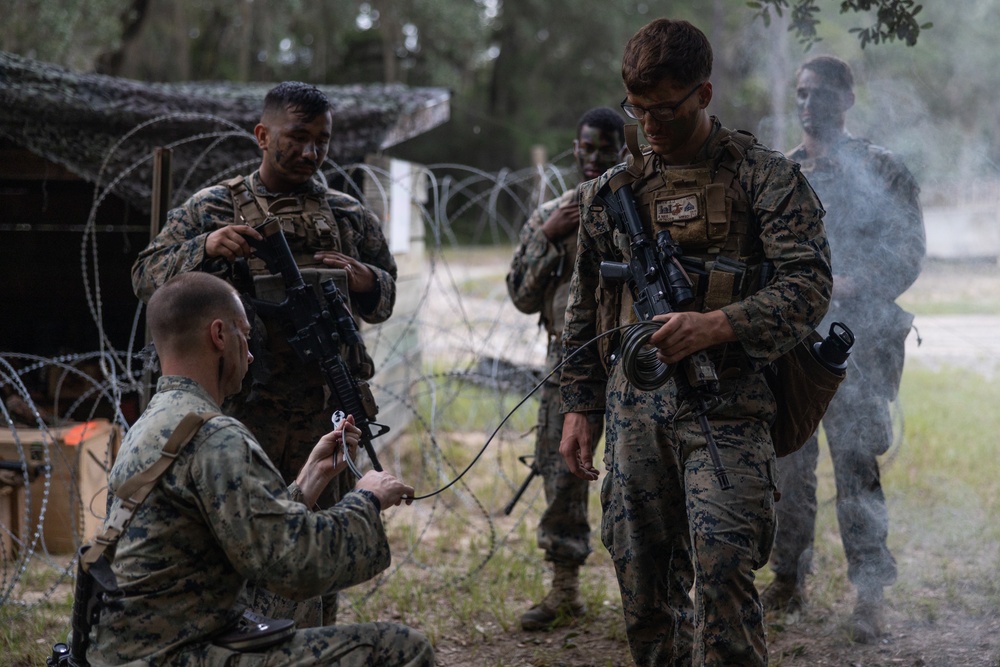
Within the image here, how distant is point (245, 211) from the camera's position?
11.7 ft

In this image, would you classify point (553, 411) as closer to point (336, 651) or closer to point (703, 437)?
point (703, 437)

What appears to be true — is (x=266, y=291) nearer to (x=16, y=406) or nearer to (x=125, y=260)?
(x=16, y=406)

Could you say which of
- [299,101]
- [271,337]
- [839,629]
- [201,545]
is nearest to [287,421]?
[271,337]

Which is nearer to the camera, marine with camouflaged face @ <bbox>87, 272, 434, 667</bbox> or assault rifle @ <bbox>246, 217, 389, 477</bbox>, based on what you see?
marine with camouflaged face @ <bbox>87, 272, 434, 667</bbox>

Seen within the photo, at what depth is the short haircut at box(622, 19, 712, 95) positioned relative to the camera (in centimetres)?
273

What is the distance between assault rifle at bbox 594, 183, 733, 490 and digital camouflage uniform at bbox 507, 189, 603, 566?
1364 millimetres

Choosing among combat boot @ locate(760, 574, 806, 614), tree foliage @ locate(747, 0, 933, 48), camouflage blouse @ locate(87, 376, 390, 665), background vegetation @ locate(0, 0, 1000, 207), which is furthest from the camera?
background vegetation @ locate(0, 0, 1000, 207)

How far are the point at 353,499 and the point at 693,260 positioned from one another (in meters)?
1.18

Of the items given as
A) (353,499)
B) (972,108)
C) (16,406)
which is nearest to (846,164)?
(353,499)

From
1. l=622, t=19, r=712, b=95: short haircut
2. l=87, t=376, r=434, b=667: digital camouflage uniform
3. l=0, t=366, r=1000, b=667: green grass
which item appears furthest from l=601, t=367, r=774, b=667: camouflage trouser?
l=0, t=366, r=1000, b=667: green grass

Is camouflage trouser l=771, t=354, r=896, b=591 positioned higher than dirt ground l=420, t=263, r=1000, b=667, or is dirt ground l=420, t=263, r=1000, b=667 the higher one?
→ camouflage trouser l=771, t=354, r=896, b=591

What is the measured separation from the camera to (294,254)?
3613mm

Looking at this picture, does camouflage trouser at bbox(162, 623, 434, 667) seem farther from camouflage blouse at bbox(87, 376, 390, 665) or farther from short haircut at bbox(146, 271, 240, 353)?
short haircut at bbox(146, 271, 240, 353)

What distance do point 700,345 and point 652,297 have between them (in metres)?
0.24
